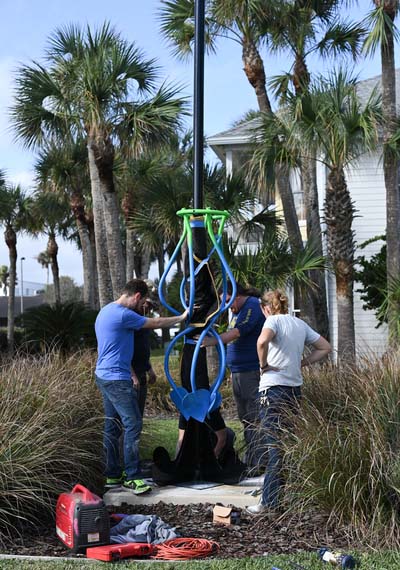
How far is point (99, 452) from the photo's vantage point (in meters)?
7.85

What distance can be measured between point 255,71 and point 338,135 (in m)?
4.55

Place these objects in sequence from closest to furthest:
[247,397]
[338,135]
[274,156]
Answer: [247,397] → [338,135] → [274,156]

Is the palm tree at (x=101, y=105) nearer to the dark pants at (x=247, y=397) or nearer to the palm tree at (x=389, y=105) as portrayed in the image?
the palm tree at (x=389, y=105)

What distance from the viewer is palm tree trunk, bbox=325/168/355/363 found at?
14.8 meters

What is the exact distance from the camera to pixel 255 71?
17.6 m

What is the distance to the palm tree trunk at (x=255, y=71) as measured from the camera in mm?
17609

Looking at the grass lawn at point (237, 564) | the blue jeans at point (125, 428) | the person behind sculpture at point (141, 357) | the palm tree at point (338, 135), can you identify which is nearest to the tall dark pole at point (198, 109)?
the person behind sculpture at point (141, 357)

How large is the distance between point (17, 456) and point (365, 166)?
1545cm

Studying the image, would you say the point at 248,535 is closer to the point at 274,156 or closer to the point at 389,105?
the point at 274,156

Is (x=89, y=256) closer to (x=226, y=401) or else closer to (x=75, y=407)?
(x=226, y=401)

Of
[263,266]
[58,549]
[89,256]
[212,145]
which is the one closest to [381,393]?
[58,549]

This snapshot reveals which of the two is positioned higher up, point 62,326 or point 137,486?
point 62,326

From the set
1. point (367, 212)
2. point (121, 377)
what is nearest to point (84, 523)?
point (121, 377)

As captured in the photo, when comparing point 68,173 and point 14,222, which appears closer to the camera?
point 68,173
